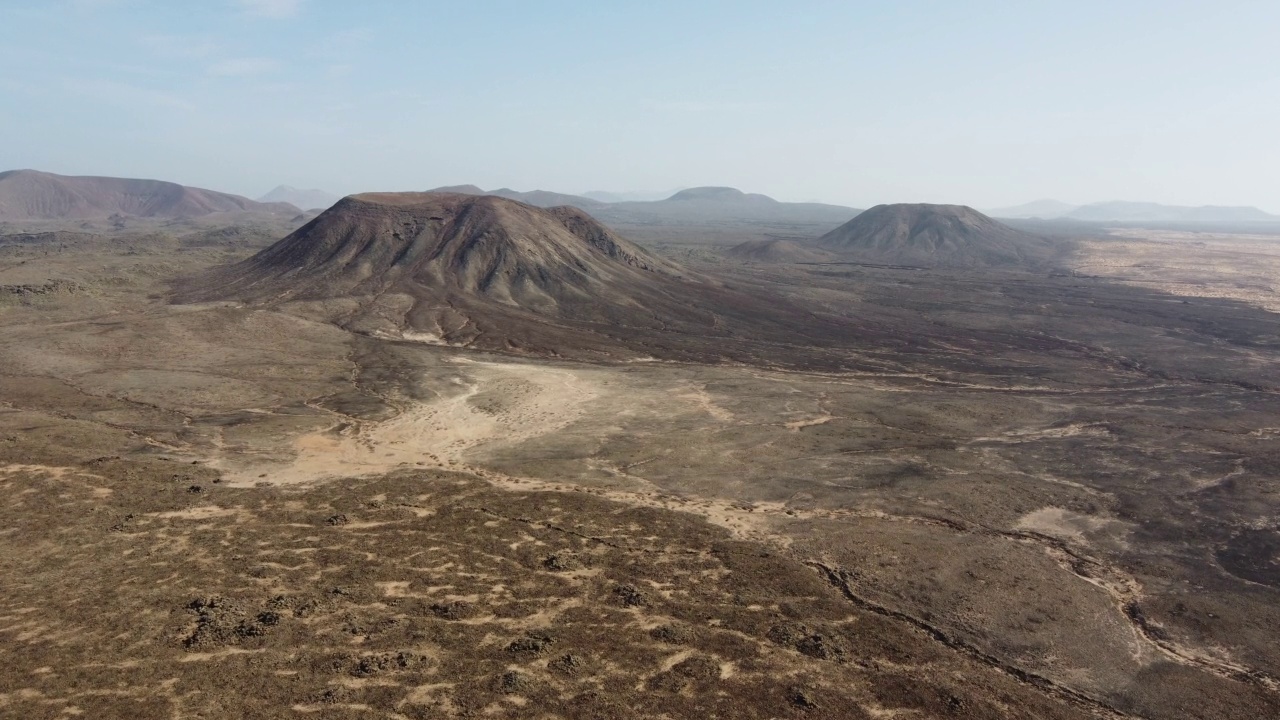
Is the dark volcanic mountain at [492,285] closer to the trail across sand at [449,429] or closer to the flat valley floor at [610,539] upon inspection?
the flat valley floor at [610,539]

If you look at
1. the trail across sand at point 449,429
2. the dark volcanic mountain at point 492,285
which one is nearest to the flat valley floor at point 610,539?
the trail across sand at point 449,429

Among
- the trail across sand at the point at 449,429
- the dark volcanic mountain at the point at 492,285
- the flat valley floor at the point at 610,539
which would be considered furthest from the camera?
the dark volcanic mountain at the point at 492,285

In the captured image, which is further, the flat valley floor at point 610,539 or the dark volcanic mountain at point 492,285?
the dark volcanic mountain at point 492,285

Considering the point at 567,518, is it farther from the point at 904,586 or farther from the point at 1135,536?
the point at 1135,536

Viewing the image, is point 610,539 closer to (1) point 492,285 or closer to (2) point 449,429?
(2) point 449,429

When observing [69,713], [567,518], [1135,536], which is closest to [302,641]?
[69,713]
